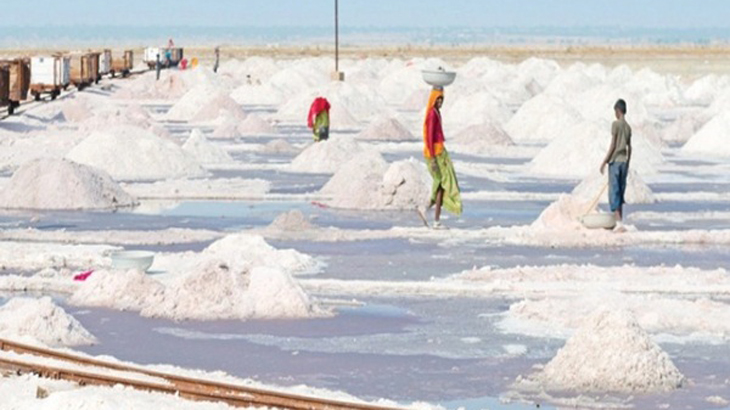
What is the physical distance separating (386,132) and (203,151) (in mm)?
7708

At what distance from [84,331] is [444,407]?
309 centimetres

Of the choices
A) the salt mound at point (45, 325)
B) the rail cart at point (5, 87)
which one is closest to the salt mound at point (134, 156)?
the rail cart at point (5, 87)

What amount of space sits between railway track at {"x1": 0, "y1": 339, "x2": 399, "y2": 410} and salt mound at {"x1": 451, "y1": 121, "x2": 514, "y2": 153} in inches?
946

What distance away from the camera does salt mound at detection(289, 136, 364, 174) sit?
27578 millimetres

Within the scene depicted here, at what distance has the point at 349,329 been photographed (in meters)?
12.7

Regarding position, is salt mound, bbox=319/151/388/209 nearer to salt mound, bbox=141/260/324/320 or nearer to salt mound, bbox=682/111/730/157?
salt mound, bbox=141/260/324/320

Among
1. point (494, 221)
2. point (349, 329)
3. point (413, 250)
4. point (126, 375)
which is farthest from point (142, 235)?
point (126, 375)

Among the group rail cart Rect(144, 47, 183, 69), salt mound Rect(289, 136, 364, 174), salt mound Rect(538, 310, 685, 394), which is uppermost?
salt mound Rect(538, 310, 685, 394)

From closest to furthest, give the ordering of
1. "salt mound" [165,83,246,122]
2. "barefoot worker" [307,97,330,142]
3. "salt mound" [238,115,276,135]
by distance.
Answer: "barefoot worker" [307,97,330,142]
"salt mound" [238,115,276,135]
"salt mound" [165,83,246,122]

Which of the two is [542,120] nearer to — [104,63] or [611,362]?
[611,362]

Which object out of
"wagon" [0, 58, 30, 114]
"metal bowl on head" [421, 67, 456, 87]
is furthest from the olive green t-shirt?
"wagon" [0, 58, 30, 114]

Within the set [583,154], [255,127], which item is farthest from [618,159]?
[255,127]

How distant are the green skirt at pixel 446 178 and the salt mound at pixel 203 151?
11.1 m

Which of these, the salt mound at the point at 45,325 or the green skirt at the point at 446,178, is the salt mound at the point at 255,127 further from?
the salt mound at the point at 45,325
